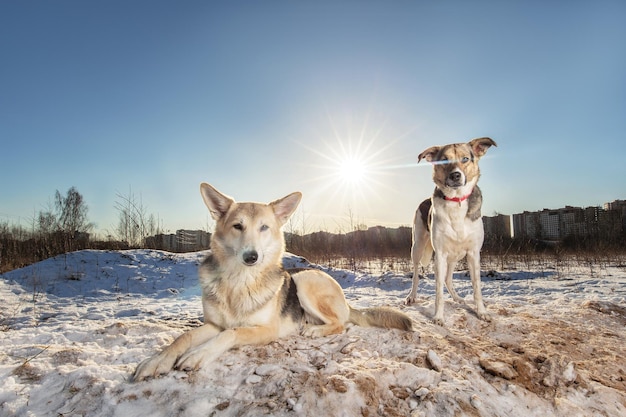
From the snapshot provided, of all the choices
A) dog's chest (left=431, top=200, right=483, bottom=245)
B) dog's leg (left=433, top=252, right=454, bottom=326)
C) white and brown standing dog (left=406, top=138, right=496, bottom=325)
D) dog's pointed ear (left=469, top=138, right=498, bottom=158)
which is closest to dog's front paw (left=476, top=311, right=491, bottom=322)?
white and brown standing dog (left=406, top=138, right=496, bottom=325)

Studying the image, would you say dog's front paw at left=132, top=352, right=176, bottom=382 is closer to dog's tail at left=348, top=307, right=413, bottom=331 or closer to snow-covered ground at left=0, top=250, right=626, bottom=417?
snow-covered ground at left=0, top=250, right=626, bottom=417

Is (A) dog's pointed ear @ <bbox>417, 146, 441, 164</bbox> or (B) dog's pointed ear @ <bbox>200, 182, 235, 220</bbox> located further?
(A) dog's pointed ear @ <bbox>417, 146, 441, 164</bbox>

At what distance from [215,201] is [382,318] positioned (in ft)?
7.15

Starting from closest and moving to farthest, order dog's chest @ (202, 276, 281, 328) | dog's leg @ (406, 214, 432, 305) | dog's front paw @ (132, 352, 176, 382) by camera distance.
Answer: dog's front paw @ (132, 352, 176, 382) → dog's chest @ (202, 276, 281, 328) → dog's leg @ (406, 214, 432, 305)

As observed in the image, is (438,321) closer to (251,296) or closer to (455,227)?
(455,227)

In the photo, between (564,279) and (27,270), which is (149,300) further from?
(564,279)

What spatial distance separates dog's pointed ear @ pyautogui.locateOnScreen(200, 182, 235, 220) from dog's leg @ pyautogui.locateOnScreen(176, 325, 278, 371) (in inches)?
46.4

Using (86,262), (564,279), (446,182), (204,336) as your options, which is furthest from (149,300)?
(564,279)

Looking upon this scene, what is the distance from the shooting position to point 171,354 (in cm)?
273

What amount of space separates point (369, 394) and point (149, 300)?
6.49 metres

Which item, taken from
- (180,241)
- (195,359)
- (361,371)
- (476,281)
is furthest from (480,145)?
(180,241)

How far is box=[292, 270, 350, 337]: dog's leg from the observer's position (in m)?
3.76

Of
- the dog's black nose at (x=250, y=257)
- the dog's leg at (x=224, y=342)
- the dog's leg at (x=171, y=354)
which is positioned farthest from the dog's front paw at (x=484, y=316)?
the dog's leg at (x=171, y=354)

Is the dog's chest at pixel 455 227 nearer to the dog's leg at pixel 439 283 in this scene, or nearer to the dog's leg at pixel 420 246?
the dog's leg at pixel 439 283
